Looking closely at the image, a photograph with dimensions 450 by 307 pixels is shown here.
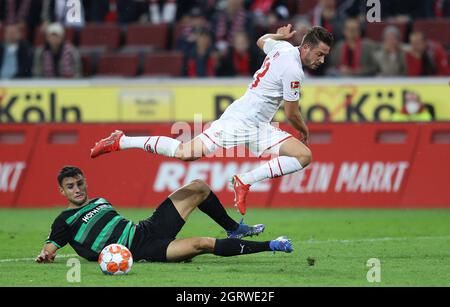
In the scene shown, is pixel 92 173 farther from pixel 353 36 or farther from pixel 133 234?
pixel 133 234

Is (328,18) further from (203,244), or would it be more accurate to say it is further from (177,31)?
(203,244)

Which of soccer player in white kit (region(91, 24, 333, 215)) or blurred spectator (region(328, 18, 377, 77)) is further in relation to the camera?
blurred spectator (region(328, 18, 377, 77))

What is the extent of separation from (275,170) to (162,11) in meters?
11.4

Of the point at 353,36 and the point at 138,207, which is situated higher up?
the point at 353,36

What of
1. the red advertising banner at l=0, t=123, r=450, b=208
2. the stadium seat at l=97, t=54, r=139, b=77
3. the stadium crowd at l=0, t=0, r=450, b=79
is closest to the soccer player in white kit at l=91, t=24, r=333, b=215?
the red advertising banner at l=0, t=123, r=450, b=208

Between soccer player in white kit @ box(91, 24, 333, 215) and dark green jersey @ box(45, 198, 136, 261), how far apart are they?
54.5 inches

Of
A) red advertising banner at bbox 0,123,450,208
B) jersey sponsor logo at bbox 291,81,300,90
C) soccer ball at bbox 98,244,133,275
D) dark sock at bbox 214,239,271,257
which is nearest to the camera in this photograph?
soccer ball at bbox 98,244,133,275

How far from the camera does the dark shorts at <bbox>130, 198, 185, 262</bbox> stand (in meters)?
10.7

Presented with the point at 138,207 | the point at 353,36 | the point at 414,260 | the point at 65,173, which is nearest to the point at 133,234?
the point at 65,173

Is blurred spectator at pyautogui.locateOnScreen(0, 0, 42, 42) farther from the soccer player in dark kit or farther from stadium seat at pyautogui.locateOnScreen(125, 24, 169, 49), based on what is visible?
the soccer player in dark kit

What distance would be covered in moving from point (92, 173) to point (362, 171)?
4.06m

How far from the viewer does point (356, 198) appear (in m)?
16.9
